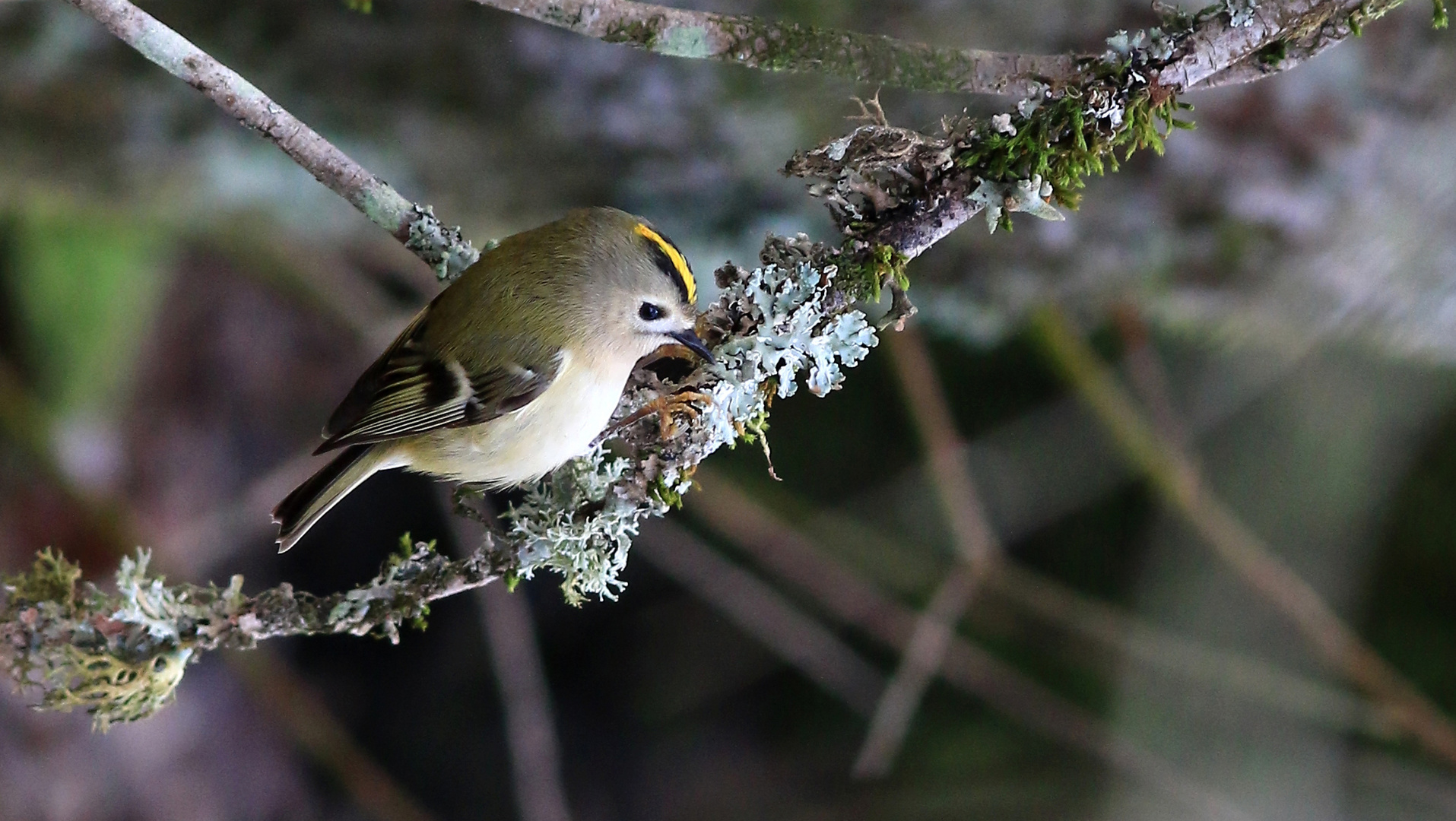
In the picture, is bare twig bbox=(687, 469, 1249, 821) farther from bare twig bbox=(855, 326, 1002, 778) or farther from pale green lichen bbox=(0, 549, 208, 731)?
A: pale green lichen bbox=(0, 549, 208, 731)

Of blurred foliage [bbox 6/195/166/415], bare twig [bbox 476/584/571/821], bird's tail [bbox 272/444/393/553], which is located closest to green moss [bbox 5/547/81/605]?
bird's tail [bbox 272/444/393/553]

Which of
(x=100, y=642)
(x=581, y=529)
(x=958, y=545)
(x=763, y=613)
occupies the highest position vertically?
(x=958, y=545)

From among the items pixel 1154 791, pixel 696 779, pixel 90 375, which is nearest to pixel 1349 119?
pixel 1154 791

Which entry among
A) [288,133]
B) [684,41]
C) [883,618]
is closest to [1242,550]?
[883,618]

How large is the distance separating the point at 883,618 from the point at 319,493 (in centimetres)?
137

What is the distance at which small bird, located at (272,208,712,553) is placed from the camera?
1261 millimetres

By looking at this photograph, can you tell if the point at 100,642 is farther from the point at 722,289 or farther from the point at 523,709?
the point at 523,709

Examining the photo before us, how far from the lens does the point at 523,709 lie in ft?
7.07

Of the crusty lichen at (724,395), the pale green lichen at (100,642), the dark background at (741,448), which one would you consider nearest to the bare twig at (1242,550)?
the dark background at (741,448)

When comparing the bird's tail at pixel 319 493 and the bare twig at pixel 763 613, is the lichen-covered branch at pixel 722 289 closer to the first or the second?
the bird's tail at pixel 319 493

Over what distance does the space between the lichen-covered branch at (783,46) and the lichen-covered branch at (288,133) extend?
25 cm

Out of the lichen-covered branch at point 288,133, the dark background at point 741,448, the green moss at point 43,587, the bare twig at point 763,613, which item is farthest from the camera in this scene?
→ the bare twig at point 763,613

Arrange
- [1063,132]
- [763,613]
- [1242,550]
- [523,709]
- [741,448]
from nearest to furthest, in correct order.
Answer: [1063,132], [1242,550], [523,709], [763,613], [741,448]

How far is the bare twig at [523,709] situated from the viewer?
7.07 ft
